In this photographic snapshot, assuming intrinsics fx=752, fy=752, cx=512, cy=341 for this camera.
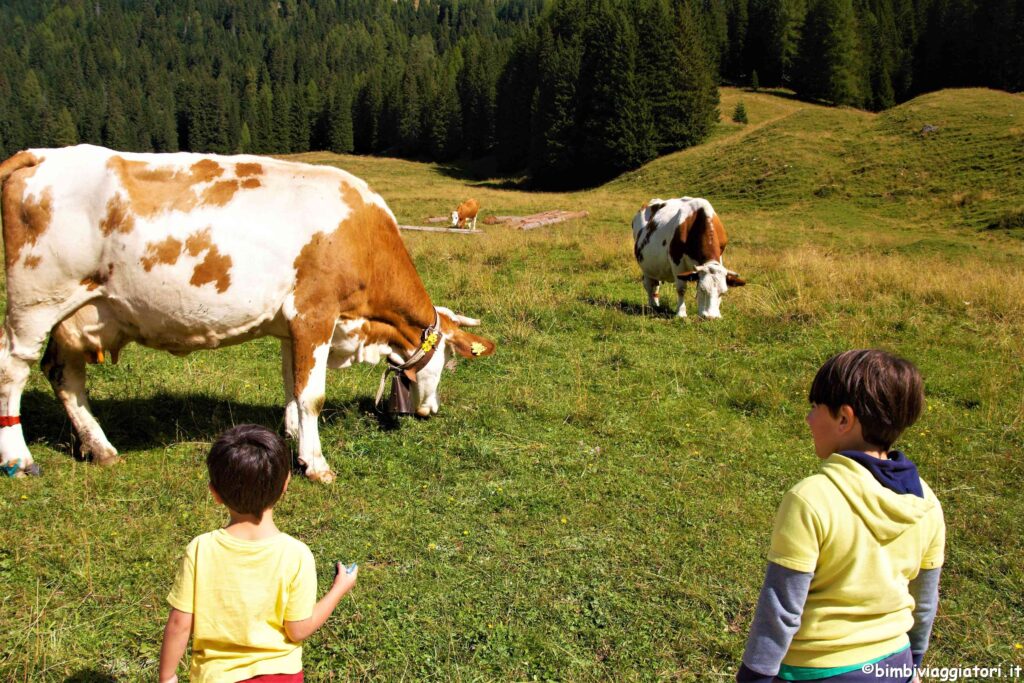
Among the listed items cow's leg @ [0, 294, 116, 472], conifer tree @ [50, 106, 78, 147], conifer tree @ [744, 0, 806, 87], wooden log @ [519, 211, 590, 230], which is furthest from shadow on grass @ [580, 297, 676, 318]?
conifer tree @ [50, 106, 78, 147]

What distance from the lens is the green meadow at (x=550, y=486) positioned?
400cm

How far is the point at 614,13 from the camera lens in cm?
6019

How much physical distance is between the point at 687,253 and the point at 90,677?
34.9 ft

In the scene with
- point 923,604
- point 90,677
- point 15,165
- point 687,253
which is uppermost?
point 15,165

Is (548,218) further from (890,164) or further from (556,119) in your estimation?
(556,119)

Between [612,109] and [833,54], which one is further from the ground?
[833,54]

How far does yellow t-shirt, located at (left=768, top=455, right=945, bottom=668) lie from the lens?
2248 mm

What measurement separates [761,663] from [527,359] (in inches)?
283

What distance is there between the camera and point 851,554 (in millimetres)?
2283

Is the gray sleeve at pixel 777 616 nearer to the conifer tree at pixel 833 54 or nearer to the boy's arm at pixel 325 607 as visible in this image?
the boy's arm at pixel 325 607

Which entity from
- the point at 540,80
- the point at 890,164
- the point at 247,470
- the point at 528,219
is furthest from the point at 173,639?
the point at 540,80

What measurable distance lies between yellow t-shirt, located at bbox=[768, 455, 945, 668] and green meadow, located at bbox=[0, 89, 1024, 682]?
161 centimetres

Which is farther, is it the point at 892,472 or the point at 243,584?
the point at 243,584

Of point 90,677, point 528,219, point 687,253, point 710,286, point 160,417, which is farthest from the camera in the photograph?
point 528,219
